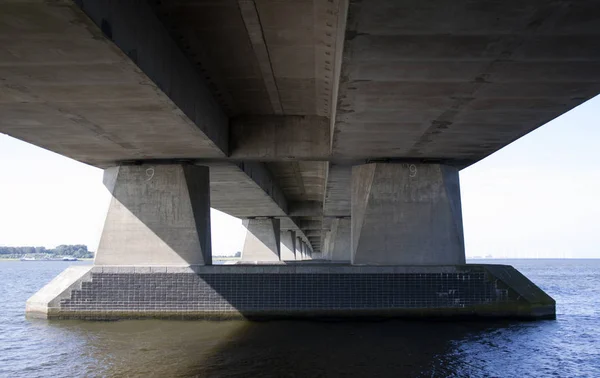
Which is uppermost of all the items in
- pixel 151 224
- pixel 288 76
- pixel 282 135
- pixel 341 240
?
pixel 288 76

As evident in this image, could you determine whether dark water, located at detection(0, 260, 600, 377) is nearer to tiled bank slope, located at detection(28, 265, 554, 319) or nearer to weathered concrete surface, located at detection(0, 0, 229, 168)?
tiled bank slope, located at detection(28, 265, 554, 319)

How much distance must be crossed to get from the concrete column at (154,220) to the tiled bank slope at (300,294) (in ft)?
3.85

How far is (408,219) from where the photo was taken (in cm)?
2259

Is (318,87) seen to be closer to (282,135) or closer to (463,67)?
(282,135)

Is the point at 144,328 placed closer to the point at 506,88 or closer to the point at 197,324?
the point at 197,324

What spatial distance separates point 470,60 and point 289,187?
3070 centimetres

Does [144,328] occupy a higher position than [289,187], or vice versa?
[289,187]

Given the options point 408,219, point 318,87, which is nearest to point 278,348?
point 318,87

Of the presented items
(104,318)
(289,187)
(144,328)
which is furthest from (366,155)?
(289,187)

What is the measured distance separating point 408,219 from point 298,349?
9.13 metres

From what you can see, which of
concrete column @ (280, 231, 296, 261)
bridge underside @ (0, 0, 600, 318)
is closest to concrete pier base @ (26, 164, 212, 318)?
bridge underside @ (0, 0, 600, 318)

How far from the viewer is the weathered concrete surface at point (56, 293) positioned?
21.1m

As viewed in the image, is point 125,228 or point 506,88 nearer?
point 506,88

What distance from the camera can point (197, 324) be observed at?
1988 centimetres
